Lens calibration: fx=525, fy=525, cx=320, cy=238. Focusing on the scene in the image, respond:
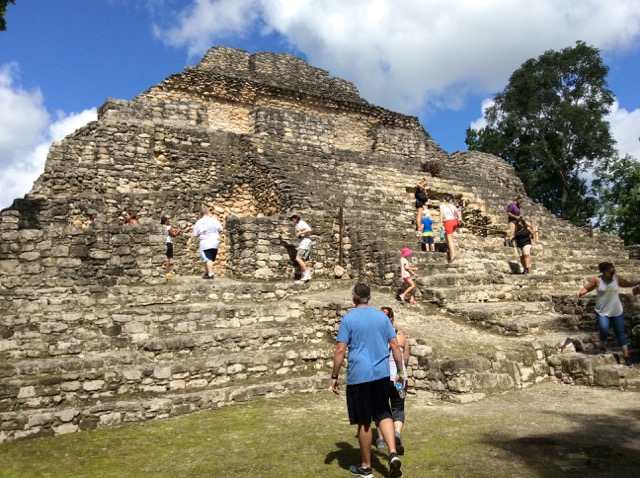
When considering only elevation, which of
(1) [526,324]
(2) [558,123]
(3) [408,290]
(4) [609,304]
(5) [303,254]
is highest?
(2) [558,123]

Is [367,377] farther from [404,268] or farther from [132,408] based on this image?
[404,268]

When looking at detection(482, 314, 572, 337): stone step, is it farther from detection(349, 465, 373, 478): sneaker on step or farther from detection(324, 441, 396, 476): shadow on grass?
detection(349, 465, 373, 478): sneaker on step

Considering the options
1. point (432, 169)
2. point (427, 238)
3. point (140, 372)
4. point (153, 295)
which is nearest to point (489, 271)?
point (427, 238)

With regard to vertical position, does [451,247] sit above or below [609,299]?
above

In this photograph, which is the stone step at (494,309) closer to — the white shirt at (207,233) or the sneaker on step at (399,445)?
the sneaker on step at (399,445)

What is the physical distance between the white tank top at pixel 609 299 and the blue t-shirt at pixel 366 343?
4.89 metres

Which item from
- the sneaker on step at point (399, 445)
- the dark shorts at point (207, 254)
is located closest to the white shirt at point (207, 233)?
the dark shorts at point (207, 254)

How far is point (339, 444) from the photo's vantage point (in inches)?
210

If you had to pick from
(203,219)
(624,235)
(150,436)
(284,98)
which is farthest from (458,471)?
(624,235)

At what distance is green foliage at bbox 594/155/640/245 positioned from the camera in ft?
84.4

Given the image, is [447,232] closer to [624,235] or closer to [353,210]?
[353,210]

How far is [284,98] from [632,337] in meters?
17.7

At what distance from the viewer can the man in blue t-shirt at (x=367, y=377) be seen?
4.45 metres

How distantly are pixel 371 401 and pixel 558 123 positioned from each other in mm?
32631
